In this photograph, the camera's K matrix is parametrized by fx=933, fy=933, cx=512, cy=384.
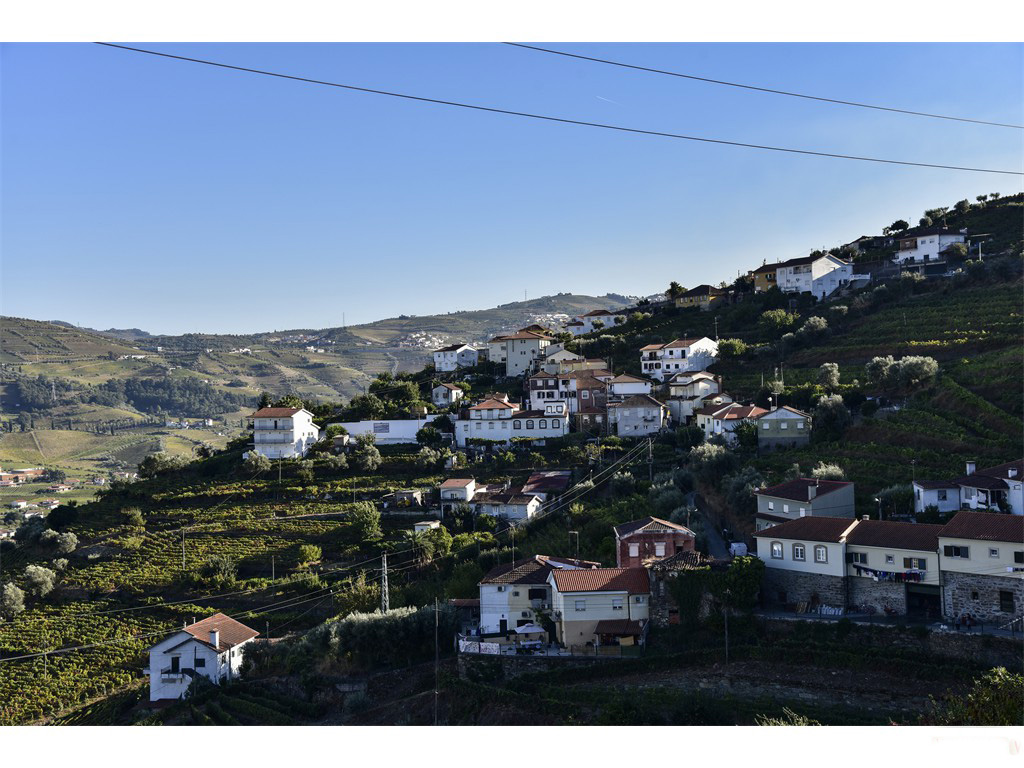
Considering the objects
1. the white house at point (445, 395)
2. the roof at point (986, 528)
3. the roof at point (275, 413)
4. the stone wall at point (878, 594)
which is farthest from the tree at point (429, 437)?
the roof at point (986, 528)

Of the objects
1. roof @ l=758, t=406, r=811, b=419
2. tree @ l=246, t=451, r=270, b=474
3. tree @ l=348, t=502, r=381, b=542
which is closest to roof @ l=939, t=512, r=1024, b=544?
roof @ l=758, t=406, r=811, b=419

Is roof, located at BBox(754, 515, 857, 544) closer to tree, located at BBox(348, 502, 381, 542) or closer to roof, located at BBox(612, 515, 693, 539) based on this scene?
roof, located at BBox(612, 515, 693, 539)

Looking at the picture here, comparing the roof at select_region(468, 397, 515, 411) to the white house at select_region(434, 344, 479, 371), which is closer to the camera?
the roof at select_region(468, 397, 515, 411)

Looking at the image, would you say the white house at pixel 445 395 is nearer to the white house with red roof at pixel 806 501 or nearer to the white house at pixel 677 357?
the white house at pixel 677 357

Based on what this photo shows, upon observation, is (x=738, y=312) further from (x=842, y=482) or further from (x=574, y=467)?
(x=842, y=482)

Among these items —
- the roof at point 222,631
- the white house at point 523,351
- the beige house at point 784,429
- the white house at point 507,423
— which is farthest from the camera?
the white house at point 523,351

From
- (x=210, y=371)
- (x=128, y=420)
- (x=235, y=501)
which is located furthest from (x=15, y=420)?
(x=235, y=501)
